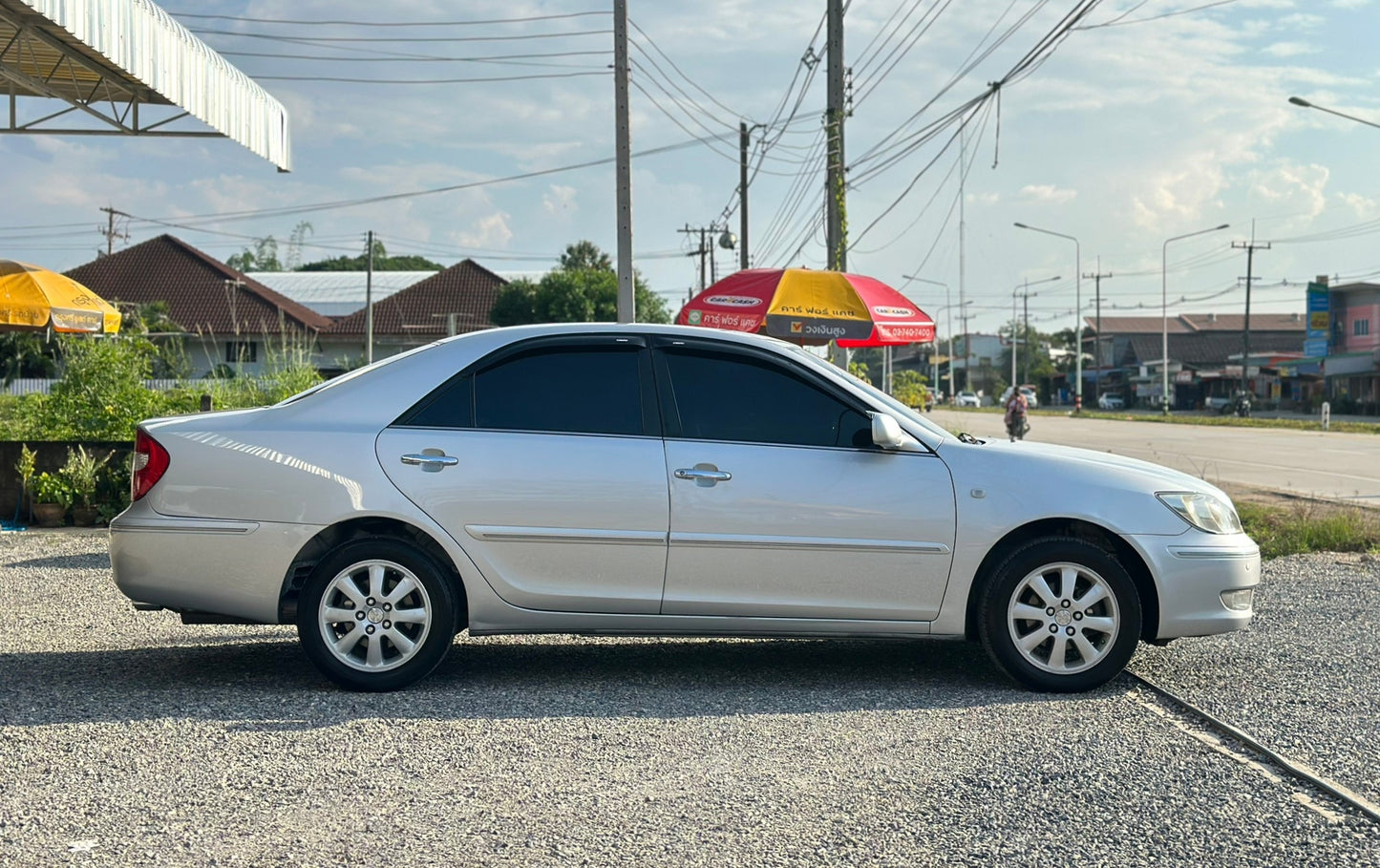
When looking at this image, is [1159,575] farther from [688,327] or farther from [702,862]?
[702,862]

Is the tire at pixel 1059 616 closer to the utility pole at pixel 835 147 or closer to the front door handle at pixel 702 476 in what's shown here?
the front door handle at pixel 702 476

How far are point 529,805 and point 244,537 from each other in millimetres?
2192

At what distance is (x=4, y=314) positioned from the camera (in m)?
13.6

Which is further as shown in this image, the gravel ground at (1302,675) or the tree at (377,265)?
the tree at (377,265)

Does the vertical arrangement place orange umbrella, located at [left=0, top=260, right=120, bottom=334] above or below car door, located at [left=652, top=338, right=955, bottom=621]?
above

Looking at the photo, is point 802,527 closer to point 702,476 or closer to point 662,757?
point 702,476

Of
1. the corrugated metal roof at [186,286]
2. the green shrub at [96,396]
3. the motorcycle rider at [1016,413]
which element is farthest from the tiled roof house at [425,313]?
the green shrub at [96,396]

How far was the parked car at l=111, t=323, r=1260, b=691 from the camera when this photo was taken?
19.3 feet

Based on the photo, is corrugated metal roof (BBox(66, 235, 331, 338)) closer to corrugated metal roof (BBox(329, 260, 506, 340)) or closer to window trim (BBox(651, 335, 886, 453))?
corrugated metal roof (BBox(329, 260, 506, 340))

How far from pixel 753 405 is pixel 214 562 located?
2.47 meters

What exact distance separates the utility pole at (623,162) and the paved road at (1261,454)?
14.4ft

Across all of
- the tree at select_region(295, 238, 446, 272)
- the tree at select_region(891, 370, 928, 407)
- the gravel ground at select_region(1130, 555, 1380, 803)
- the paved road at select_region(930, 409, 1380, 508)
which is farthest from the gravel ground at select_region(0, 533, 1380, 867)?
the tree at select_region(295, 238, 446, 272)

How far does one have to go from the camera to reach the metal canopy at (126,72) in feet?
32.7

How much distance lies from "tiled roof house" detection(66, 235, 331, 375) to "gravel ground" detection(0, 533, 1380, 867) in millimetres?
46617
